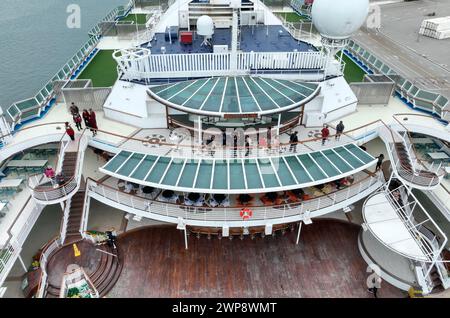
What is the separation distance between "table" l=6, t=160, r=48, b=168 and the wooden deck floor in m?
7.30

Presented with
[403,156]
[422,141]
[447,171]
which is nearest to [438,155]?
[422,141]

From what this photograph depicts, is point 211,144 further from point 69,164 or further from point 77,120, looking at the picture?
point 77,120

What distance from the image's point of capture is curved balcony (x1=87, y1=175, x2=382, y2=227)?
57.0 feet

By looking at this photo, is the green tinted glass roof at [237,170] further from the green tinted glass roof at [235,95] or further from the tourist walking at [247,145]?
the green tinted glass roof at [235,95]

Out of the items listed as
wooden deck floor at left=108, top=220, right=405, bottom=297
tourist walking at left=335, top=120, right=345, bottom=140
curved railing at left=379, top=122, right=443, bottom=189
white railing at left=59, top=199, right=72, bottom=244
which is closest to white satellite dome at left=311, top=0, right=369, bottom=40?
tourist walking at left=335, top=120, right=345, bottom=140

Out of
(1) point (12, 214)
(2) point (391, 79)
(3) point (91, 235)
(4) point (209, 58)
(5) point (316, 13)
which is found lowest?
(3) point (91, 235)

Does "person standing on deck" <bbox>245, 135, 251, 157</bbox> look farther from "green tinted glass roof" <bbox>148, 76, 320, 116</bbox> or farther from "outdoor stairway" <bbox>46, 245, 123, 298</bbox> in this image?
"outdoor stairway" <bbox>46, 245, 123, 298</bbox>

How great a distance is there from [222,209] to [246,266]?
12.6 ft

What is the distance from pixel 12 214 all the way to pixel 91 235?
444cm

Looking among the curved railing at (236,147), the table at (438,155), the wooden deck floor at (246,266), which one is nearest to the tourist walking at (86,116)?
the curved railing at (236,147)

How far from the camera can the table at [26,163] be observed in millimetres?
20766
